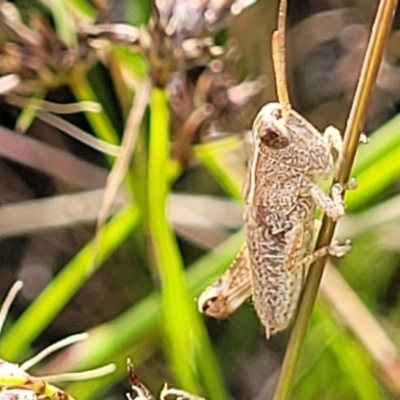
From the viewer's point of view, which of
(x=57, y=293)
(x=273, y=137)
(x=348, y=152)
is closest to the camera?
(x=348, y=152)

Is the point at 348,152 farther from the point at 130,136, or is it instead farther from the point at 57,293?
the point at 57,293

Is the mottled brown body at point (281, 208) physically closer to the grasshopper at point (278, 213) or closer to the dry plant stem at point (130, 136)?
the grasshopper at point (278, 213)

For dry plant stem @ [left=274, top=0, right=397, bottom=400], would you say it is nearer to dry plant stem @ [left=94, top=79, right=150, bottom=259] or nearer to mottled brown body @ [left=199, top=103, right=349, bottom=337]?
mottled brown body @ [left=199, top=103, right=349, bottom=337]

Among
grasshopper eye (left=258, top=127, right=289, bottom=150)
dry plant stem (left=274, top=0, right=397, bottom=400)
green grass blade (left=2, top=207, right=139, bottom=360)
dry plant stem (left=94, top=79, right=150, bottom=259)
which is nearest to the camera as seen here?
dry plant stem (left=274, top=0, right=397, bottom=400)

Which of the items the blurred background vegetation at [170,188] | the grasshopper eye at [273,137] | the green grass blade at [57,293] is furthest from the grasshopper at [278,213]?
the green grass blade at [57,293]

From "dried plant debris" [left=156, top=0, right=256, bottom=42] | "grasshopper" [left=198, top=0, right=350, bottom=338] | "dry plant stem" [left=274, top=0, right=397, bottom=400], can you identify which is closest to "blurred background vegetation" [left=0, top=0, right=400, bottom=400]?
"dried plant debris" [left=156, top=0, right=256, bottom=42]

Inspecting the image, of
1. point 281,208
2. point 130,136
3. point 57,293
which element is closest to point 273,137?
point 281,208
